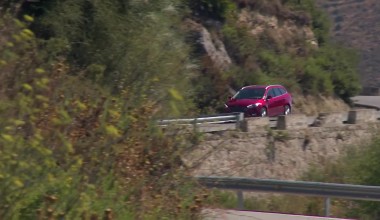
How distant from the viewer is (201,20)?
35.8 m

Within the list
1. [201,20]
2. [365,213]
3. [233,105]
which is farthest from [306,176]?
[201,20]

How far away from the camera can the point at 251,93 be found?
30.0m

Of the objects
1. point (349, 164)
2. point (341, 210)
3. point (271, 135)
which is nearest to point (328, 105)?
point (271, 135)

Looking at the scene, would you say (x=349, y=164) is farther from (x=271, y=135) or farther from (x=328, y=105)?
(x=328, y=105)

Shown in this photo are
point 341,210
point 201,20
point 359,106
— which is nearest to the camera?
point 341,210

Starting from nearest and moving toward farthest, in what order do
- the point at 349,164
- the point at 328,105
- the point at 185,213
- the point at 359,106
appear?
1. the point at 185,213
2. the point at 349,164
3. the point at 328,105
4. the point at 359,106

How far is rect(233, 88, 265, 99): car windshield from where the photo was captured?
29.8 meters

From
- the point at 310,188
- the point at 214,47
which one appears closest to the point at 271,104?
the point at 214,47

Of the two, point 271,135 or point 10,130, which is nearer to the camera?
point 10,130

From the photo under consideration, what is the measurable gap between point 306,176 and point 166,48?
947cm

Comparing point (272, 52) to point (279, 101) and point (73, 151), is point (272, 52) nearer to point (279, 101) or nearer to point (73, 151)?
point (279, 101)

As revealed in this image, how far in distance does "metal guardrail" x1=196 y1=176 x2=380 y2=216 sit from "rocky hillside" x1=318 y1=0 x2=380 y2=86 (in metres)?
51.6

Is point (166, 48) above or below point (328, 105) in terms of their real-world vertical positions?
above

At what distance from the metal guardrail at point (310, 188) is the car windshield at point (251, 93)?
1628 cm
